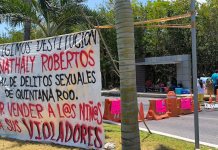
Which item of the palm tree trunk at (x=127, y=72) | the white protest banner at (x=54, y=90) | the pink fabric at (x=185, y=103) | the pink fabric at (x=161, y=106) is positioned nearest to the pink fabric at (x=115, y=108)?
the pink fabric at (x=161, y=106)

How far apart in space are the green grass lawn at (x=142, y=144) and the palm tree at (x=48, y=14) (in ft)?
13.7

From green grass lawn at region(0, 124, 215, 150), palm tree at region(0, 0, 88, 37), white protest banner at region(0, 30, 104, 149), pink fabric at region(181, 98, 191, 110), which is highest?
palm tree at region(0, 0, 88, 37)

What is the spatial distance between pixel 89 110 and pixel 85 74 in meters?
0.73

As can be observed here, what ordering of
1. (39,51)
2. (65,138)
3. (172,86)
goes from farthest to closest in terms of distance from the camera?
(172,86) < (39,51) < (65,138)

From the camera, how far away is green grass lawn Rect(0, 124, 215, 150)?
7555 mm

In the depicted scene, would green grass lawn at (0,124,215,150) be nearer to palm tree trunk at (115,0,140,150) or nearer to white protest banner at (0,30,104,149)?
white protest banner at (0,30,104,149)

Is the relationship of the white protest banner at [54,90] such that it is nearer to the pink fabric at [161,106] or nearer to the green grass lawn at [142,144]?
the green grass lawn at [142,144]

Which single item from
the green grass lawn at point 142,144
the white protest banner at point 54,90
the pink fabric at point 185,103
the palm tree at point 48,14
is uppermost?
the palm tree at point 48,14

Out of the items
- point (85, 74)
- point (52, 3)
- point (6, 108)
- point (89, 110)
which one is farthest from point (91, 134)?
point (52, 3)

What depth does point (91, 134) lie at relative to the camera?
7.88 meters

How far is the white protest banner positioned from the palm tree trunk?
179 cm

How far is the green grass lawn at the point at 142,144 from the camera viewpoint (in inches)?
297

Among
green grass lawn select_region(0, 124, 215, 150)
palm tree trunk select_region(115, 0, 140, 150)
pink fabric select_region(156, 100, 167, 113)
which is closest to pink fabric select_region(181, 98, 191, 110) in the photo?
pink fabric select_region(156, 100, 167, 113)

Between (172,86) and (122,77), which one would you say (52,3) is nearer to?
(122,77)
